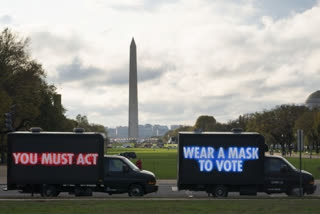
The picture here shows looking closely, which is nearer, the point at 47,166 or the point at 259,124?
the point at 47,166

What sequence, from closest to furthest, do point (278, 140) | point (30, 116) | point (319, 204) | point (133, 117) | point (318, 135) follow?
point (319, 204) → point (30, 116) → point (318, 135) → point (278, 140) → point (133, 117)

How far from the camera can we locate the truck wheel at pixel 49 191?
28156 millimetres

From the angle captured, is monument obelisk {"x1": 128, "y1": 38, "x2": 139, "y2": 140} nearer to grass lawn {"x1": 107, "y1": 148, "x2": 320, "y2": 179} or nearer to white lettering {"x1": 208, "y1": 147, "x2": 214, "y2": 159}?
grass lawn {"x1": 107, "y1": 148, "x2": 320, "y2": 179}

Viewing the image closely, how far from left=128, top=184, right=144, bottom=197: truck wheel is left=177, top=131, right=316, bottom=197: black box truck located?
1.69m

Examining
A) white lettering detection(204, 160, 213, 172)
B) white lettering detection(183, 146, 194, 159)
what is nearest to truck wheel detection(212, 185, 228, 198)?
white lettering detection(204, 160, 213, 172)

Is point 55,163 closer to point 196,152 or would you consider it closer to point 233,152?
point 196,152

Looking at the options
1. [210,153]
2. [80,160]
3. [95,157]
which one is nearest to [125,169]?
[95,157]

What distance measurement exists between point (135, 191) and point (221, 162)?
3830mm

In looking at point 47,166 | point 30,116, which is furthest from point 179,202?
point 30,116

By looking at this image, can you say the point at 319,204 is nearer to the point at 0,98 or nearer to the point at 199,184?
the point at 199,184

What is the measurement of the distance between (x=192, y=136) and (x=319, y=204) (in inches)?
260

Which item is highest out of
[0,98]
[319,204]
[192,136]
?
[0,98]

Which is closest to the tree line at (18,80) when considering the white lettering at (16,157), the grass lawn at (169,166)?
the grass lawn at (169,166)

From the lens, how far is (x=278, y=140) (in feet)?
454
